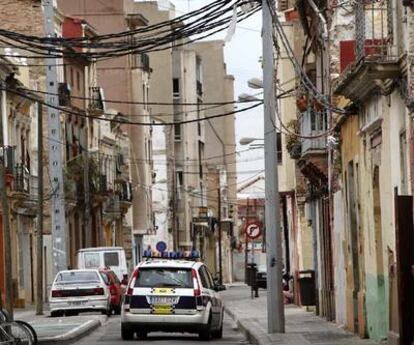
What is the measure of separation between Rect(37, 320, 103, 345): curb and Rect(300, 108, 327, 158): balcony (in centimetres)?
674

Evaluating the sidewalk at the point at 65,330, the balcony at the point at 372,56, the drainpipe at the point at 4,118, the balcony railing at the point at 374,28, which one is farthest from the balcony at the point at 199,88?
the balcony railing at the point at 374,28

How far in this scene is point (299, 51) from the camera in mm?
46906

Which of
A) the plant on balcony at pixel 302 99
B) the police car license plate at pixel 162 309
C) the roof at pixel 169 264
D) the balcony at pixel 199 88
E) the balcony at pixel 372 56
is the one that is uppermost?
the balcony at pixel 199 88

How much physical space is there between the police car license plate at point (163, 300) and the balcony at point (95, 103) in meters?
47.4

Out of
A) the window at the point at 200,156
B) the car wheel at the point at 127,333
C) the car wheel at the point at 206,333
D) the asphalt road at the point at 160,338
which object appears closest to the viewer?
the asphalt road at the point at 160,338

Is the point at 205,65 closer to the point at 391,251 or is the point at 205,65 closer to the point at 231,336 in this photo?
the point at 231,336

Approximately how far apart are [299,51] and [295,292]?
8.32 metres

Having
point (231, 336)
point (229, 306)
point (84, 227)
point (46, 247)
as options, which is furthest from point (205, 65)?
point (231, 336)

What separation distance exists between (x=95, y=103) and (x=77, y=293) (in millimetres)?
35629

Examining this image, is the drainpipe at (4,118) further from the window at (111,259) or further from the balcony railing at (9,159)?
the window at (111,259)

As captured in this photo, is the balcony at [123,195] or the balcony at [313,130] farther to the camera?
the balcony at [123,195]

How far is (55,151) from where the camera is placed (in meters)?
49.8

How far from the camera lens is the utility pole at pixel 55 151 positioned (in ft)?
159

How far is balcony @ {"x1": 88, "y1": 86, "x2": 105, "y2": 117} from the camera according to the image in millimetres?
79144
